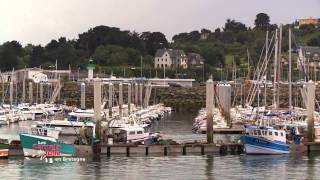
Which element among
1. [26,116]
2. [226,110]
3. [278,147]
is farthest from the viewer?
[26,116]

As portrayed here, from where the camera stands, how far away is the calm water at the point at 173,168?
59.8 metres

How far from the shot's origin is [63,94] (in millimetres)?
191000

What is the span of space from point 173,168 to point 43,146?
1161 cm

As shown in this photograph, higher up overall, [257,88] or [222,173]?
[257,88]

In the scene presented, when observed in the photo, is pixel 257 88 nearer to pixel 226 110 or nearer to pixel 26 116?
pixel 226 110

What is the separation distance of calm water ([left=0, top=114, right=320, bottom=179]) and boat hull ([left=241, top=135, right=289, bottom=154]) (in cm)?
107

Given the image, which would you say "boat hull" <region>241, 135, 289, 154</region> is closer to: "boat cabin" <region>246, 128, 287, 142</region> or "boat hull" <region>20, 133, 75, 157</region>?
"boat cabin" <region>246, 128, 287, 142</region>

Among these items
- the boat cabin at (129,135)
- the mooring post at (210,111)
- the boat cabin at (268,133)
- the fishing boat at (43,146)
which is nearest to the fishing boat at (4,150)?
the fishing boat at (43,146)

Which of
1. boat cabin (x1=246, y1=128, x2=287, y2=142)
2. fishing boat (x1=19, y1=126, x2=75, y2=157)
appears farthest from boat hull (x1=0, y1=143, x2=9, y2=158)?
boat cabin (x1=246, y1=128, x2=287, y2=142)

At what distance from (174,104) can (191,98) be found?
871 centimetres

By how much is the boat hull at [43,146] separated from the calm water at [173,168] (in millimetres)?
1082

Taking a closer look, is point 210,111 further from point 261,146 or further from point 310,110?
point 310,110

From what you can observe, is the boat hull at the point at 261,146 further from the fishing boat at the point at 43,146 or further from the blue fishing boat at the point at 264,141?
the fishing boat at the point at 43,146

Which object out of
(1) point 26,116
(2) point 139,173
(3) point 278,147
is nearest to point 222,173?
(2) point 139,173
